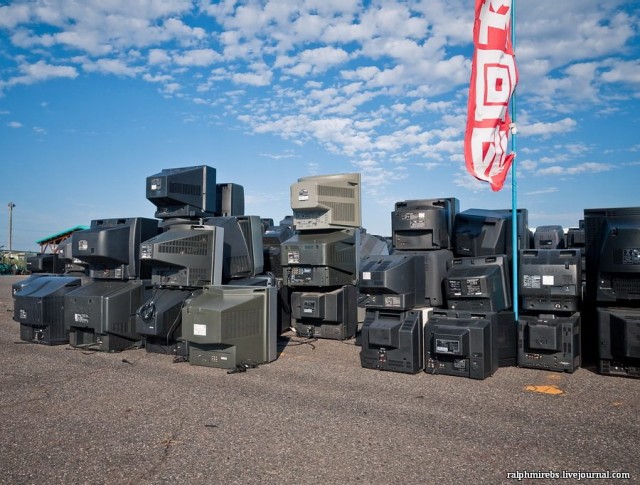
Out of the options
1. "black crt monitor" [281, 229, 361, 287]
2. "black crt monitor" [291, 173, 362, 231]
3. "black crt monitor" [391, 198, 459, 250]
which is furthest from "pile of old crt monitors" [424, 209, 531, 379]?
"black crt monitor" [291, 173, 362, 231]

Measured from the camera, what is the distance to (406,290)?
20.1ft

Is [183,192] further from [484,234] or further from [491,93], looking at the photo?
[491,93]

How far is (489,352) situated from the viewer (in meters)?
5.54

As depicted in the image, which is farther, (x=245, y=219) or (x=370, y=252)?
(x=370, y=252)

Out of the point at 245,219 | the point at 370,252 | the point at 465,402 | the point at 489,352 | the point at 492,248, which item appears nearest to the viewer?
the point at 465,402

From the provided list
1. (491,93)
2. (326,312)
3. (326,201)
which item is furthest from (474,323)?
(326,201)

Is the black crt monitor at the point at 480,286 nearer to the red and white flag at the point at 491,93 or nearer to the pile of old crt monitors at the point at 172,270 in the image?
the red and white flag at the point at 491,93

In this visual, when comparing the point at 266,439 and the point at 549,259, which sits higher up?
the point at 549,259

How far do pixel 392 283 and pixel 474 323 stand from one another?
1.07 meters

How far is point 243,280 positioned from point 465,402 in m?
4.17

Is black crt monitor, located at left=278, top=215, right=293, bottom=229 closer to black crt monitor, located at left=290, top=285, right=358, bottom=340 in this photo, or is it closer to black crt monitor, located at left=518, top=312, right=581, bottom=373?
black crt monitor, located at left=290, top=285, right=358, bottom=340

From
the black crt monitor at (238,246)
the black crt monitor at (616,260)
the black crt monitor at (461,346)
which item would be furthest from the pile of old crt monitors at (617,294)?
the black crt monitor at (238,246)

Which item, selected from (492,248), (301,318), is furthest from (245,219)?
(492,248)

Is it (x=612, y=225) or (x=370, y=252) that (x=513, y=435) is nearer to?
(x=612, y=225)
